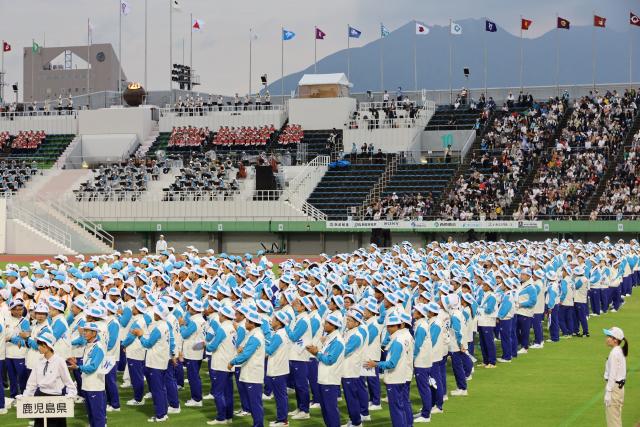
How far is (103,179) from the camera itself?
212 feet

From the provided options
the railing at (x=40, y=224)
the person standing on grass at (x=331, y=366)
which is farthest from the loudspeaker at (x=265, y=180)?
the person standing on grass at (x=331, y=366)

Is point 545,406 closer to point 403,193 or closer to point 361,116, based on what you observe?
point 403,193

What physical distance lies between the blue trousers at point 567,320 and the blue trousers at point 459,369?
861 cm

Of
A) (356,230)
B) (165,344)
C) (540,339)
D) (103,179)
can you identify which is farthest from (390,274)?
(103,179)

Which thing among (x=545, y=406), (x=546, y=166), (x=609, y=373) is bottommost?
(x=545, y=406)

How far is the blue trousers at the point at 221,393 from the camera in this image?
1728 centimetres

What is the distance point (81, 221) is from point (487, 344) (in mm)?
39857

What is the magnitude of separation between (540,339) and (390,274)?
4746 millimetres

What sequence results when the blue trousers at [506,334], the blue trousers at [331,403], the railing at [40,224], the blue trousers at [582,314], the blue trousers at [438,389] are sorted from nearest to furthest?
the blue trousers at [331,403], the blue trousers at [438,389], the blue trousers at [506,334], the blue trousers at [582,314], the railing at [40,224]

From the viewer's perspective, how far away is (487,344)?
23.0 m

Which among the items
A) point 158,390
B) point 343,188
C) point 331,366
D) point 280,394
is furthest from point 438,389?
point 343,188

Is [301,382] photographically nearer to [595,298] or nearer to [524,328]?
[524,328]

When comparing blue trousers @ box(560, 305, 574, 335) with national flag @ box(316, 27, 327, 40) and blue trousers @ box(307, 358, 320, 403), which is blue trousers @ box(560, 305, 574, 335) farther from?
national flag @ box(316, 27, 327, 40)

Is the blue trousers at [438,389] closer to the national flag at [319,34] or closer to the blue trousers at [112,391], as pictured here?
the blue trousers at [112,391]
